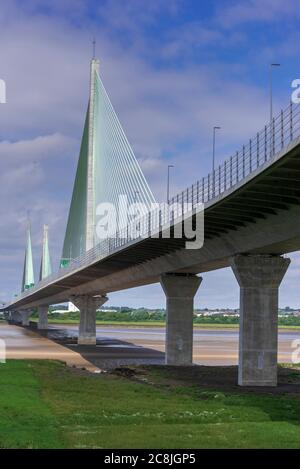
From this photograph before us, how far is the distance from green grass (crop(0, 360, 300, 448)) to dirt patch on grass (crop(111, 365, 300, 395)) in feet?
6.22

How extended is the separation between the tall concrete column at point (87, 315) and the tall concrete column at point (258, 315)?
56.3 m

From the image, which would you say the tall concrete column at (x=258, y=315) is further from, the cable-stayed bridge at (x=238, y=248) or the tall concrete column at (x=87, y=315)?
the tall concrete column at (x=87, y=315)

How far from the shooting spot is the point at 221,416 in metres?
23.4

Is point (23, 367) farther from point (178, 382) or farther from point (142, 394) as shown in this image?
point (142, 394)

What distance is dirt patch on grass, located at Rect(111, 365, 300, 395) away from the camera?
35.5m

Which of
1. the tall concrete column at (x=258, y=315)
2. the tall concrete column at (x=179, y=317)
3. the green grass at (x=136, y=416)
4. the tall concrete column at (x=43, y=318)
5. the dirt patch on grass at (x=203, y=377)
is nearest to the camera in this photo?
the green grass at (x=136, y=416)

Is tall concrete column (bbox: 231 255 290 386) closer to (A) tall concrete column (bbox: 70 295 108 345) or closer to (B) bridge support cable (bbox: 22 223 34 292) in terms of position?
(A) tall concrete column (bbox: 70 295 108 345)

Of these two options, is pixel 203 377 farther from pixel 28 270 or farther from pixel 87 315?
pixel 28 270

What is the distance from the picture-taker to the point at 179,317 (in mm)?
53688

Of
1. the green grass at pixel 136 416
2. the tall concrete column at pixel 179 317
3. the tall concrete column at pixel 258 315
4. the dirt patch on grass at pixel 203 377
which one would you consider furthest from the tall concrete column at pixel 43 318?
the green grass at pixel 136 416

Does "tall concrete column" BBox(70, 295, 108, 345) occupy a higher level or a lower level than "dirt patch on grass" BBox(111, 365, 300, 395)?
higher

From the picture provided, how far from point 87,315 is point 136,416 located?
7587cm

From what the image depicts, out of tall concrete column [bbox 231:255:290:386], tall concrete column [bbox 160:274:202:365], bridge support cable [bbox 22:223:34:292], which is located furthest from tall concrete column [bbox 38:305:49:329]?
tall concrete column [bbox 231:255:290:386]

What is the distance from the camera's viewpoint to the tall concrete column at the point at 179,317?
175ft
